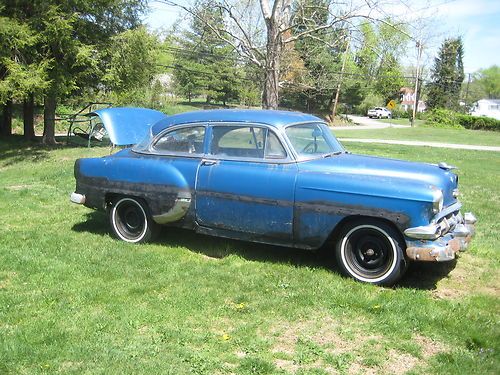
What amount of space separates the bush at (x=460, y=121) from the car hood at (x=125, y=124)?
54.7 m

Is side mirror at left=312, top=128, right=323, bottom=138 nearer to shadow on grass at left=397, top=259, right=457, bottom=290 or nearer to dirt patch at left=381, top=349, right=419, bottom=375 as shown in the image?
shadow on grass at left=397, top=259, right=457, bottom=290

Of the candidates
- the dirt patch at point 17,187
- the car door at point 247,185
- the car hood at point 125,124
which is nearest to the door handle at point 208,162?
the car door at point 247,185

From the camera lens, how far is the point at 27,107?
21609 mm

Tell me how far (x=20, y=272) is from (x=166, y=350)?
99.0 inches

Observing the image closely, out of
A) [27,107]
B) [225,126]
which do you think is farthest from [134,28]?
[225,126]

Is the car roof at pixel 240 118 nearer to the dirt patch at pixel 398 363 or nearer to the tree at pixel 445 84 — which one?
the dirt patch at pixel 398 363

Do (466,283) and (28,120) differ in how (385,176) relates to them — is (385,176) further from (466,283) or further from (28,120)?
(28,120)

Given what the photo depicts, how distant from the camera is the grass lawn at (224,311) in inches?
145

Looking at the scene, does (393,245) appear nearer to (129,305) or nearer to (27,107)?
(129,305)

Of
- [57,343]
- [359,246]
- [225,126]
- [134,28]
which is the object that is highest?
[134,28]

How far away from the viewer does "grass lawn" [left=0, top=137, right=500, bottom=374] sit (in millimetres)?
3688

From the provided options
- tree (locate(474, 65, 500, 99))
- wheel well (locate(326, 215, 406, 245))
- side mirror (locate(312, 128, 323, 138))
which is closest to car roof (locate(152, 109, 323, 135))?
side mirror (locate(312, 128, 323, 138))

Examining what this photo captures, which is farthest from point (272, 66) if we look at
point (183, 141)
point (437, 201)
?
point (437, 201)

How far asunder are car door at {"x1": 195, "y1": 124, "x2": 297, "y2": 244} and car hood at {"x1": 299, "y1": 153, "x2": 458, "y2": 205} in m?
0.31
